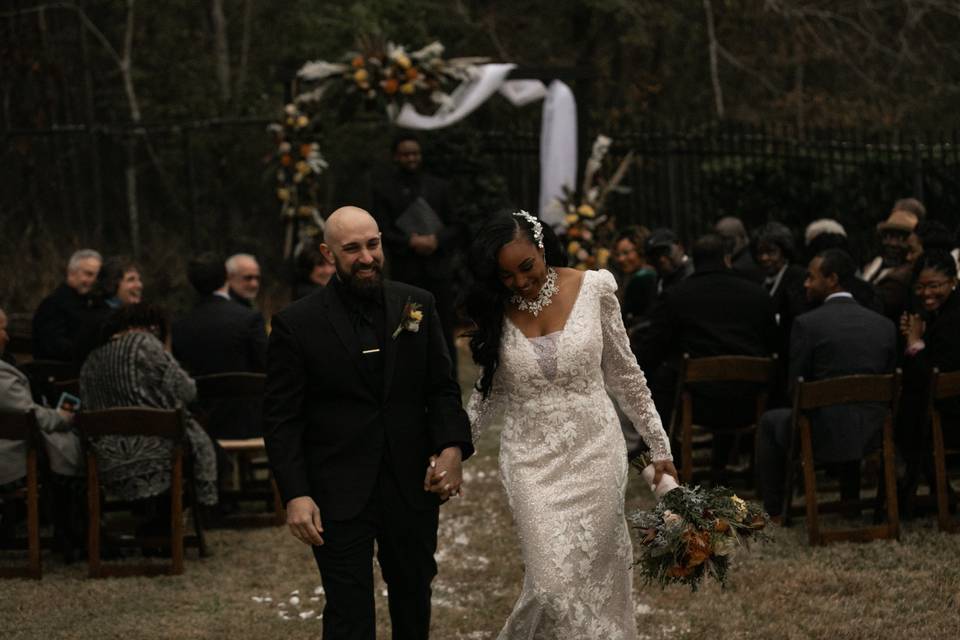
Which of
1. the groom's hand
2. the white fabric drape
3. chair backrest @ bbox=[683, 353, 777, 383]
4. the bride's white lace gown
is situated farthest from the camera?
the white fabric drape

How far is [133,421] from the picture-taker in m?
8.52

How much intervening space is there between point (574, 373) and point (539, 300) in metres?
0.31

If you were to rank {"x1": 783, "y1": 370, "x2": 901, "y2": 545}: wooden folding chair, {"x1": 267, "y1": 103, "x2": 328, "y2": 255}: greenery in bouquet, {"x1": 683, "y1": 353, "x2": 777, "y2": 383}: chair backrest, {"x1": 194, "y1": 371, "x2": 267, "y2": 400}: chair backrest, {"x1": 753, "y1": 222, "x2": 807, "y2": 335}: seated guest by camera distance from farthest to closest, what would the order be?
{"x1": 267, "y1": 103, "x2": 328, "y2": 255}: greenery in bouquet, {"x1": 753, "y1": 222, "x2": 807, "y2": 335}: seated guest, {"x1": 194, "y1": 371, "x2": 267, "y2": 400}: chair backrest, {"x1": 683, "y1": 353, "x2": 777, "y2": 383}: chair backrest, {"x1": 783, "y1": 370, "x2": 901, "y2": 545}: wooden folding chair

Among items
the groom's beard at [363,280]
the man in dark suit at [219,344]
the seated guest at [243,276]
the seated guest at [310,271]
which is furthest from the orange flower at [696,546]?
the seated guest at [243,276]

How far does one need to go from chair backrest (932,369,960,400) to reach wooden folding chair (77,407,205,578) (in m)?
3.93

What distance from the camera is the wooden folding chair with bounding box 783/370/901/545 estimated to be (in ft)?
27.8

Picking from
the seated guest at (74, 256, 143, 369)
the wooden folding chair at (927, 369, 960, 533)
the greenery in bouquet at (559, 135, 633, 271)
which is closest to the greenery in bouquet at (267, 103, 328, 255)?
the greenery in bouquet at (559, 135, 633, 271)

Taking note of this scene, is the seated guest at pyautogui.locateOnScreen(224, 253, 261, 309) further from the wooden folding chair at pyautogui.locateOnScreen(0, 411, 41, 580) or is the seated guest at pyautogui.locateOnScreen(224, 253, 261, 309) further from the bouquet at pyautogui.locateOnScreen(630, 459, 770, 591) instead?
the bouquet at pyautogui.locateOnScreen(630, 459, 770, 591)

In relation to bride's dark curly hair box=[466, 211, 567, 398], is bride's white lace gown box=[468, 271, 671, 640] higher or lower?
lower

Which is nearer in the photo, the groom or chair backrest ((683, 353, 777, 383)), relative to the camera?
the groom

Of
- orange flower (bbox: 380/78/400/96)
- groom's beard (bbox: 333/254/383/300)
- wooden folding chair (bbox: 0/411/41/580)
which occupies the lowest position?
wooden folding chair (bbox: 0/411/41/580)

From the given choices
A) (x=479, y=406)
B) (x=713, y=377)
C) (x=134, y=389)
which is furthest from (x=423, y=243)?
(x=479, y=406)

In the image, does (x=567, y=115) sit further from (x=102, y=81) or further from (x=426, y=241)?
(x=102, y=81)

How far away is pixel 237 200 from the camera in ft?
85.1
